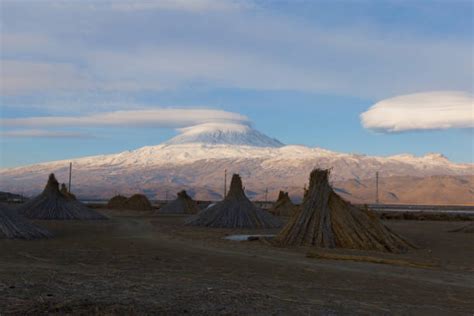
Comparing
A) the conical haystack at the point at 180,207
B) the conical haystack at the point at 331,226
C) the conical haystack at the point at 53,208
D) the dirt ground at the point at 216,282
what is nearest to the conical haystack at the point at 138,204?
the conical haystack at the point at 180,207

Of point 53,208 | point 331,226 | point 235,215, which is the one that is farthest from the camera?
point 53,208

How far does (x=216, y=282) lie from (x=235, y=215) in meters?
17.1

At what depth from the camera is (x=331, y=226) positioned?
54.9 feet

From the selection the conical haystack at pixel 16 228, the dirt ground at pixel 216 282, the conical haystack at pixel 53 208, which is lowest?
the dirt ground at pixel 216 282

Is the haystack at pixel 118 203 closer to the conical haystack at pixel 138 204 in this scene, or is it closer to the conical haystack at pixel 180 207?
the conical haystack at pixel 138 204

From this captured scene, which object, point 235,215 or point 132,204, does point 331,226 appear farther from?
point 132,204

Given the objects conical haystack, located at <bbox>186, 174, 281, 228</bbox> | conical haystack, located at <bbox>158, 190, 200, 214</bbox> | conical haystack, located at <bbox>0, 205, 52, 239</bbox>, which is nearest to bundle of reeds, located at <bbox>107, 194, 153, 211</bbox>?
conical haystack, located at <bbox>158, 190, 200, 214</bbox>

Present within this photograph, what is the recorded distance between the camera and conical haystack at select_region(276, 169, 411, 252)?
1619cm

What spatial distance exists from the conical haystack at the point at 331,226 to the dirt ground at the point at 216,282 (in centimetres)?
131

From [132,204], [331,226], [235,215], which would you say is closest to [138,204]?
[132,204]

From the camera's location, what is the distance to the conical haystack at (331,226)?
16188mm

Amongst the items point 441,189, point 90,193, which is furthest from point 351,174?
point 90,193

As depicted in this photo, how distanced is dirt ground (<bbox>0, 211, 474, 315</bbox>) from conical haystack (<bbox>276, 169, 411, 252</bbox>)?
1309 millimetres

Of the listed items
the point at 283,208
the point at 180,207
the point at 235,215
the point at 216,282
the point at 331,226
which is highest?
the point at 283,208
